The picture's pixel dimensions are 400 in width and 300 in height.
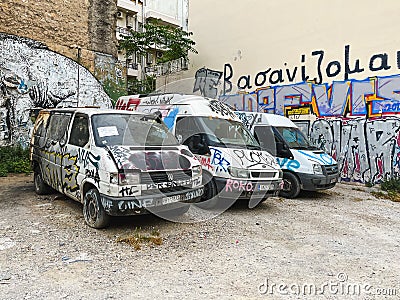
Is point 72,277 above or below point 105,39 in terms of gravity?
below

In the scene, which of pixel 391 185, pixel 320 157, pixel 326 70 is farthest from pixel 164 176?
pixel 326 70

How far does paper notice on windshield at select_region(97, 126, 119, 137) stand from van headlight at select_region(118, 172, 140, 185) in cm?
101

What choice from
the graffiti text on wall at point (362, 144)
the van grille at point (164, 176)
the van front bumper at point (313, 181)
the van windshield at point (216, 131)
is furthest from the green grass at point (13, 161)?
the graffiti text on wall at point (362, 144)

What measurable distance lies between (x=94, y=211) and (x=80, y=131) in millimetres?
1508

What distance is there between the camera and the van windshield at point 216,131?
6.81m

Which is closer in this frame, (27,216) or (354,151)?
(27,216)

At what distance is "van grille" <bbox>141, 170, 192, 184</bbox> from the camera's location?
486cm

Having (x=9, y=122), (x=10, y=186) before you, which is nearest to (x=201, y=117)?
(x=10, y=186)

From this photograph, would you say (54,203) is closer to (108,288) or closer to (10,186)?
(10,186)

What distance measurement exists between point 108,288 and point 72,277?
53 cm

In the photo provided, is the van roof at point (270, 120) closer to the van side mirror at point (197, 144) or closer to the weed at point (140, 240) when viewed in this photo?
the van side mirror at point (197, 144)

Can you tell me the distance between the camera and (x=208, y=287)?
3.62 m

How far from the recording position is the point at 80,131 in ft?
19.1

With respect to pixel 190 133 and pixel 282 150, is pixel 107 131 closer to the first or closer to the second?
pixel 190 133
